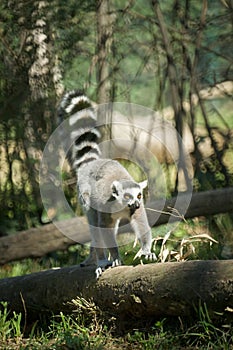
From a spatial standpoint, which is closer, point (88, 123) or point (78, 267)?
point (78, 267)

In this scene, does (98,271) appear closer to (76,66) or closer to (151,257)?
(151,257)

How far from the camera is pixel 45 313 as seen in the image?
4.85 meters

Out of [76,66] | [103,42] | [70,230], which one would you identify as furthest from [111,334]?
[76,66]

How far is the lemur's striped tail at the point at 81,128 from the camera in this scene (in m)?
5.74

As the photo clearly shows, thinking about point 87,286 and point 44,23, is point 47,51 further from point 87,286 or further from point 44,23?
point 87,286

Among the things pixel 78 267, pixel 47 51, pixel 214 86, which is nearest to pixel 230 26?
pixel 214 86

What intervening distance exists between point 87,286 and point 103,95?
397 centimetres

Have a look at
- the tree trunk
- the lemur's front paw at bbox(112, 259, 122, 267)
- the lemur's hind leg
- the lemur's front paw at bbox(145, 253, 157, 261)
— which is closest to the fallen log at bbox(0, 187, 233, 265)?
the tree trunk

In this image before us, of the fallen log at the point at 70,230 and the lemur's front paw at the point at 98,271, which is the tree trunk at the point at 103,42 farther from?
the lemur's front paw at the point at 98,271

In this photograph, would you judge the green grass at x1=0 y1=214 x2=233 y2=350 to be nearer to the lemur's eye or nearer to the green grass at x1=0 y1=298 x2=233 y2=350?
the green grass at x1=0 y1=298 x2=233 y2=350

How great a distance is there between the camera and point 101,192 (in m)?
5.27

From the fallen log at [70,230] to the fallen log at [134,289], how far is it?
247cm

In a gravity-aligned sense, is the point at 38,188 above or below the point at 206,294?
above

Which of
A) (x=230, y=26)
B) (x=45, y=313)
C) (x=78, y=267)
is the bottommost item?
(x=45, y=313)
